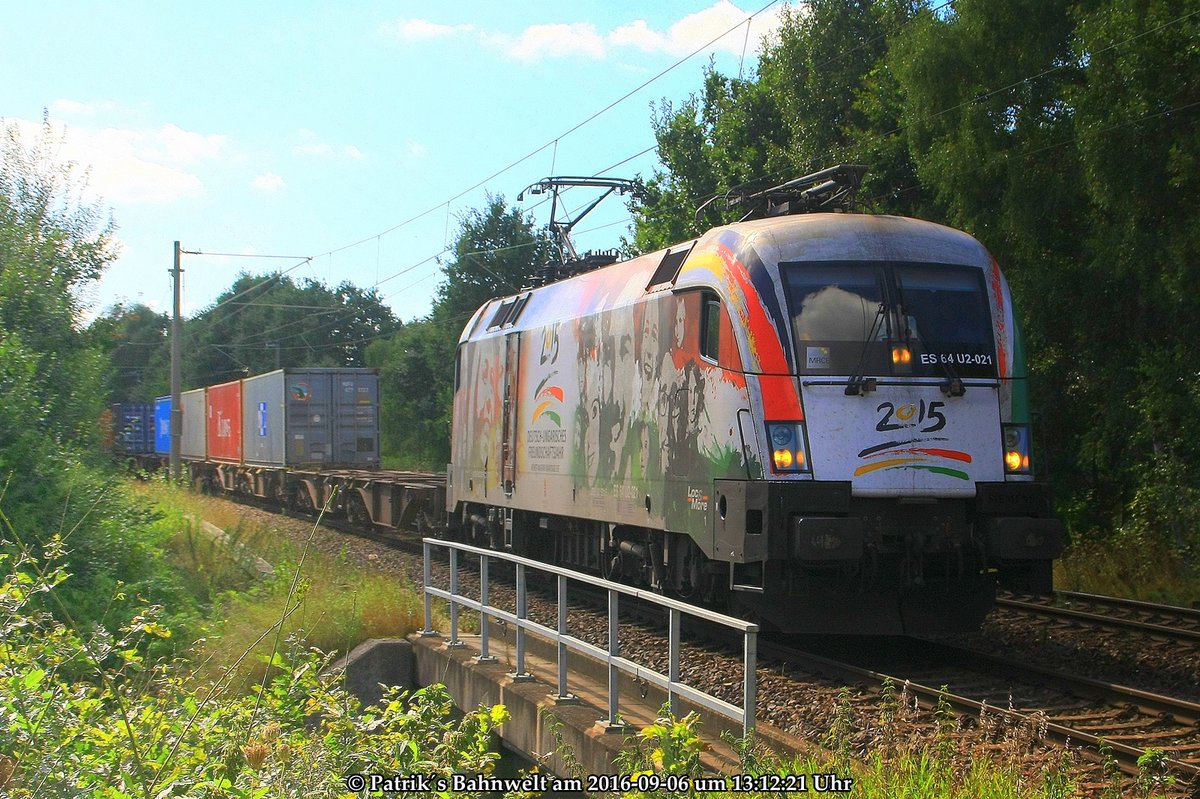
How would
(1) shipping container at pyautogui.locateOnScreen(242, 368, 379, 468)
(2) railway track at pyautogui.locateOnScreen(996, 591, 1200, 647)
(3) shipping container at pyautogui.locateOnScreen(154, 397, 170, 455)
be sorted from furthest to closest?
(3) shipping container at pyautogui.locateOnScreen(154, 397, 170, 455), (1) shipping container at pyautogui.locateOnScreen(242, 368, 379, 468), (2) railway track at pyautogui.locateOnScreen(996, 591, 1200, 647)

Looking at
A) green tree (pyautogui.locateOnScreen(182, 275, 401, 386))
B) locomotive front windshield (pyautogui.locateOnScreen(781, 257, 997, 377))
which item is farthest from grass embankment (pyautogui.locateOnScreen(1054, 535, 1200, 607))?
green tree (pyautogui.locateOnScreen(182, 275, 401, 386))

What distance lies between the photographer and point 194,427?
40.9 meters

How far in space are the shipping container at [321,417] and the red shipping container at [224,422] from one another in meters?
4.29

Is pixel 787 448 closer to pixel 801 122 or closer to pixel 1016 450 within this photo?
pixel 1016 450

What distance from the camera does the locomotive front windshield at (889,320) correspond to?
29.9 feet

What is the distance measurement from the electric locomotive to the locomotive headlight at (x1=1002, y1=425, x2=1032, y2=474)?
2 cm

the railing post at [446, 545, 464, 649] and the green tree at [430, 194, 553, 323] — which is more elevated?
the green tree at [430, 194, 553, 323]

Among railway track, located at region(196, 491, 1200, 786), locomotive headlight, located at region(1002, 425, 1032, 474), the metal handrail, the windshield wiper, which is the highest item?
the windshield wiper

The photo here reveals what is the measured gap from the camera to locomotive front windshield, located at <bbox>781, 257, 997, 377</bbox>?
9109mm

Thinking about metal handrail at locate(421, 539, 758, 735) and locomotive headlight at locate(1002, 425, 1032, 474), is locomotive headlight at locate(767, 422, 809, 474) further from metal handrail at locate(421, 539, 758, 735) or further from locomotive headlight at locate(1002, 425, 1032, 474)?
locomotive headlight at locate(1002, 425, 1032, 474)

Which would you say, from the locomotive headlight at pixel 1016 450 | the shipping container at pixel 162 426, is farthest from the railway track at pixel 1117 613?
the shipping container at pixel 162 426

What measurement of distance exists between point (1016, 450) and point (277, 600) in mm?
6763

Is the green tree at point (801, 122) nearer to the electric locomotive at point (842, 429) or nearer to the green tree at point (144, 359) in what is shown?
the electric locomotive at point (842, 429)

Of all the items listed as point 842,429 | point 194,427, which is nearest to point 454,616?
point 842,429
